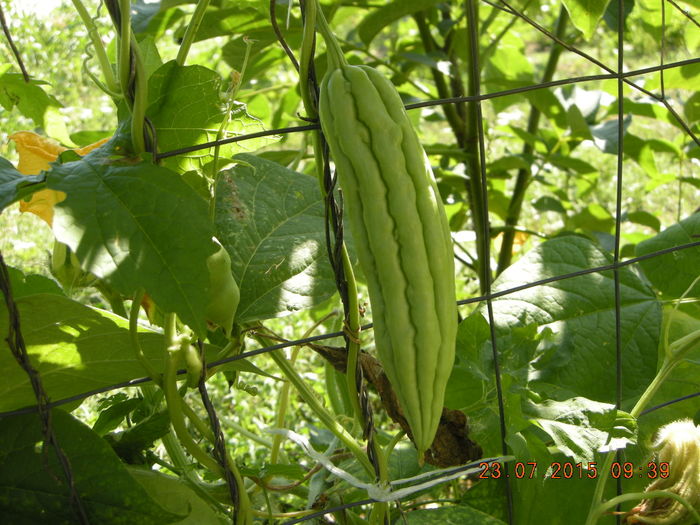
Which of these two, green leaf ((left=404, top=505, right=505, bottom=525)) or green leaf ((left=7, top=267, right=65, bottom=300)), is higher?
green leaf ((left=7, top=267, right=65, bottom=300))

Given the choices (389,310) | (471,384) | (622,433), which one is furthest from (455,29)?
(389,310)

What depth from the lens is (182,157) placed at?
0.63 meters

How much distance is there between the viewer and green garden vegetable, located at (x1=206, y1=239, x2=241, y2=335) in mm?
544

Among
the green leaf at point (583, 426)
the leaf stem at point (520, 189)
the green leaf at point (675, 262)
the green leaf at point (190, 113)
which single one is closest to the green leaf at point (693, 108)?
the leaf stem at point (520, 189)

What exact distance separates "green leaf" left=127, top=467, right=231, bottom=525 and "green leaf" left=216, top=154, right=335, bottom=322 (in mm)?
150

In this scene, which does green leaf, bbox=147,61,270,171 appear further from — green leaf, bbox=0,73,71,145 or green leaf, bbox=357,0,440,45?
green leaf, bbox=357,0,440,45

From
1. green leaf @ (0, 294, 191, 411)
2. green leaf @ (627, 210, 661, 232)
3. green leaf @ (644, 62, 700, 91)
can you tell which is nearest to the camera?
green leaf @ (0, 294, 191, 411)

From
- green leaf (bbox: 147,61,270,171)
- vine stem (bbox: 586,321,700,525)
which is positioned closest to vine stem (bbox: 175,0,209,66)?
green leaf (bbox: 147,61,270,171)

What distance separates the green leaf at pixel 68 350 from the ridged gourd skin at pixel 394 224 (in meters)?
0.20

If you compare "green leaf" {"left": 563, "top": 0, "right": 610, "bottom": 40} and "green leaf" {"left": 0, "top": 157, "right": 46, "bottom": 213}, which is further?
"green leaf" {"left": 563, "top": 0, "right": 610, "bottom": 40}

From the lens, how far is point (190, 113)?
2.00 ft

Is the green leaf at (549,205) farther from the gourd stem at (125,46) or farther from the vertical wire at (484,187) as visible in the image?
the gourd stem at (125,46)

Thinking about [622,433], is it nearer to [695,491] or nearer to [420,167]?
[695,491]

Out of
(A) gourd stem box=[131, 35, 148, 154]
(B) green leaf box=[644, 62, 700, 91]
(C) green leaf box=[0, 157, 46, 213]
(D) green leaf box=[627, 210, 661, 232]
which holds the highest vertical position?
(B) green leaf box=[644, 62, 700, 91]
